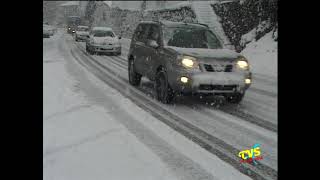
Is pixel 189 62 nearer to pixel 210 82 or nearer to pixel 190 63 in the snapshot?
pixel 190 63

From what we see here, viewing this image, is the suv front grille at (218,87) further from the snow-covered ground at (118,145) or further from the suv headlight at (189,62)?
the snow-covered ground at (118,145)

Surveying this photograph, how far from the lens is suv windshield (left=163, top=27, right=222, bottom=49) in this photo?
9305 mm

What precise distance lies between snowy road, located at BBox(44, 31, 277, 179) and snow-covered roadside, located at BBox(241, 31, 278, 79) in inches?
228

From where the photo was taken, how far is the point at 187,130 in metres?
6.68

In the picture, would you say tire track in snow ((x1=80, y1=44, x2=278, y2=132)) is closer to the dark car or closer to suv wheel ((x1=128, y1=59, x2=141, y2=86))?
the dark car

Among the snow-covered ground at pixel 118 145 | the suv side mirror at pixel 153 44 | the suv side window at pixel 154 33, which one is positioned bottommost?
the snow-covered ground at pixel 118 145

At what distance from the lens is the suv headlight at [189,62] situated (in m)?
8.28

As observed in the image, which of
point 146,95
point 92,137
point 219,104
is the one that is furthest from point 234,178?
point 146,95

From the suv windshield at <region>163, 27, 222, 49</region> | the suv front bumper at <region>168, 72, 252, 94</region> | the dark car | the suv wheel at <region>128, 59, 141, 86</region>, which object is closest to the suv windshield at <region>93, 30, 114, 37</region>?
the suv wheel at <region>128, 59, 141, 86</region>

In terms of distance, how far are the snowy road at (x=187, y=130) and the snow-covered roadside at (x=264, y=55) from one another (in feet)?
19.0

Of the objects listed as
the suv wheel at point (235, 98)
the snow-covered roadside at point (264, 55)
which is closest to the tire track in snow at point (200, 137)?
the suv wheel at point (235, 98)

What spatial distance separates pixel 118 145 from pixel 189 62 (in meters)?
3.13

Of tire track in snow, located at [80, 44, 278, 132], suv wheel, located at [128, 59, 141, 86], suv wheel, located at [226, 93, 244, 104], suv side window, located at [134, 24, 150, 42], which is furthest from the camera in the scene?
suv wheel, located at [128, 59, 141, 86]

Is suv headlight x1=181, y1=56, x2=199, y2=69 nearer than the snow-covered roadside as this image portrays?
Yes
